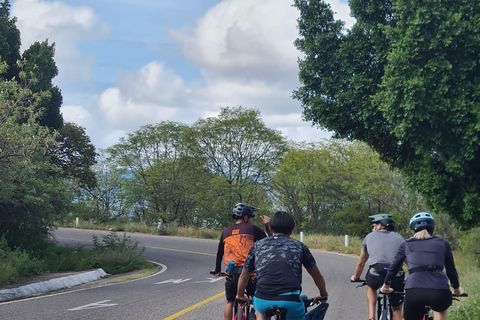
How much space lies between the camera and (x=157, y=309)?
10.4 metres

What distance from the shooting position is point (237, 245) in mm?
6715

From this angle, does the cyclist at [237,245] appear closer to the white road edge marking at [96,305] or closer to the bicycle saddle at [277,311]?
the bicycle saddle at [277,311]

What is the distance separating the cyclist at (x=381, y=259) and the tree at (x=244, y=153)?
38.8m

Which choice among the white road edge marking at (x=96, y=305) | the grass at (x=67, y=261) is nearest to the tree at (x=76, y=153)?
the grass at (x=67, y=261)

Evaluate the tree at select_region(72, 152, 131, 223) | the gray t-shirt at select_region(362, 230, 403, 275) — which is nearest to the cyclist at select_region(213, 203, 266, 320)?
the gray t-shirt at select_region(362, 230, 403, 275)

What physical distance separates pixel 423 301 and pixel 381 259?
7.56ft

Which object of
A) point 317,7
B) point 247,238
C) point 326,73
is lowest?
point 247,238

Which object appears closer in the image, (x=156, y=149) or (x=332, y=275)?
(x=332, y=275)

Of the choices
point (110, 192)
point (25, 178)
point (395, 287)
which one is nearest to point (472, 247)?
point (395, 287)

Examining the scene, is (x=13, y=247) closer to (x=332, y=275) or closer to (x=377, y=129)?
(x=332, y=275)

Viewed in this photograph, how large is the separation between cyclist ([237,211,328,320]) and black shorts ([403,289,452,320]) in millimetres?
1125

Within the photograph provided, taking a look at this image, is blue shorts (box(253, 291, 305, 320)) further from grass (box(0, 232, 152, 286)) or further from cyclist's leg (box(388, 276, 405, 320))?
grass (box(0, 232, 152, 286))

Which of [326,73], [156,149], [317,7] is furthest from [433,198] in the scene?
[156,149]

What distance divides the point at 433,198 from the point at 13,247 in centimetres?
1399
